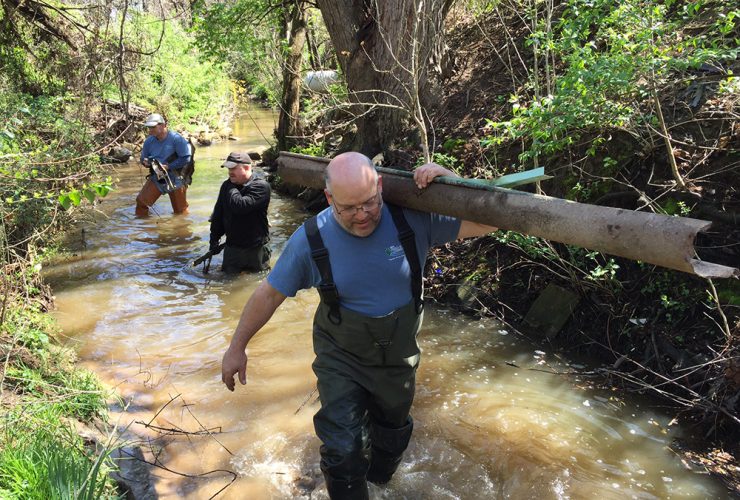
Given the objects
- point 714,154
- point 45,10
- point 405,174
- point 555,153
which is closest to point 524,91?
point 555,153

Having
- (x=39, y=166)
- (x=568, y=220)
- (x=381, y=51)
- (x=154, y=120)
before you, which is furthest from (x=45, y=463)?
(x=154, y=120)

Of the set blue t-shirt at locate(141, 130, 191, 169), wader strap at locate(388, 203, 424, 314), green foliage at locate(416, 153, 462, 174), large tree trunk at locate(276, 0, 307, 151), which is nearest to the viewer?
wader strap at locate(388, 203, 424, 314)

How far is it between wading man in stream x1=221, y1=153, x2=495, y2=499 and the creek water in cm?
84

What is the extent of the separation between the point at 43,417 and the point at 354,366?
219 centimetres

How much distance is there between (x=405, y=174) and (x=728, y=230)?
3.14 meters

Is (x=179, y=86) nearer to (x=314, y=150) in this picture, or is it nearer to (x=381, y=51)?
(x=314, y=150)

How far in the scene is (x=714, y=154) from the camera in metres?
4.95

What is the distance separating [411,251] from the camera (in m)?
3.03

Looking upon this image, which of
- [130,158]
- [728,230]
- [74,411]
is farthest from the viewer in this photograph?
[130,158]

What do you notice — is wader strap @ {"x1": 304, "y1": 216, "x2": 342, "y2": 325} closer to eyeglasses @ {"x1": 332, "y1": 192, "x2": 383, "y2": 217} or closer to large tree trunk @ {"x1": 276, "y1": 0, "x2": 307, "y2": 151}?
eyeglasses @ {"x1": 332, "y1": 192, "x2": 383, "y2": 217}

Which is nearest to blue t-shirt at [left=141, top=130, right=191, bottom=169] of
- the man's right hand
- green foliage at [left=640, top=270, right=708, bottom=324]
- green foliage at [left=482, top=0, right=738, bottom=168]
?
green foliage at [left=482, top=0, right=738, bottom=168]

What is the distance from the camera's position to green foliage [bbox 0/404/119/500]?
2.65m

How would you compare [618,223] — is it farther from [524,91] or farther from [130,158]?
[130,158]

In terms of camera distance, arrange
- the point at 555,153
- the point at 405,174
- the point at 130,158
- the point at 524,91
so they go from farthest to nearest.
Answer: the point at 130,158, the point at 524,91, the point at 555,153, the point at 405,174
